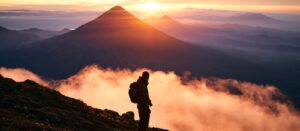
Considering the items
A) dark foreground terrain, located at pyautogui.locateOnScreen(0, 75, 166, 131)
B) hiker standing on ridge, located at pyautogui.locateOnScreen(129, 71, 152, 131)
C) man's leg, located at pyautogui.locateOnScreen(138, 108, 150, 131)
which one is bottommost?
dark foreground terrain, located at pyautogui.locateOnScreen(0, 75, 166, 131)

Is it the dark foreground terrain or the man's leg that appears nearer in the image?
the man's leg

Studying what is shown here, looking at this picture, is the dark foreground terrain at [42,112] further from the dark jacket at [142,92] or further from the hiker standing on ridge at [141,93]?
the dark jacket at [142,92]

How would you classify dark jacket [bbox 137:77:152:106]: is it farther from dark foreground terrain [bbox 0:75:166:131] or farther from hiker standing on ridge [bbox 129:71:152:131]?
dark foreground terrain [bbox 0:75:166:131]

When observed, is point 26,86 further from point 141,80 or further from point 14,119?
point 141,80

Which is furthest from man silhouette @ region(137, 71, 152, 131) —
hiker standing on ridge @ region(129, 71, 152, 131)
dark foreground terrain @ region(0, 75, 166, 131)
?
dark foreground terrain @ region(0, 75, 166, 131)

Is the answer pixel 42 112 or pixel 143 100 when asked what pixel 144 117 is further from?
pixel 42 112

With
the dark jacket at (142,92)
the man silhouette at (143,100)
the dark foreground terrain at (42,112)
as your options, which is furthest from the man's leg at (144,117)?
the dark foreground terrain at (42,112)

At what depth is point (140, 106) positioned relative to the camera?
22.1 metres

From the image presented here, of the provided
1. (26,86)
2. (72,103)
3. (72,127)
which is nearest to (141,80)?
(72,127)

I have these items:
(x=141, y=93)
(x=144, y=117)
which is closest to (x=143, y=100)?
(x=141, y=93)

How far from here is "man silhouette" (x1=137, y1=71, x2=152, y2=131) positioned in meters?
21.8

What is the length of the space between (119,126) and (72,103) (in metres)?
6.35

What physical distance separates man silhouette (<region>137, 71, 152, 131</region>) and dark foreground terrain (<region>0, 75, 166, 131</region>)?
6.82m

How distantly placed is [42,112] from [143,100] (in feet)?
38.8
